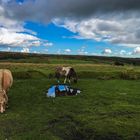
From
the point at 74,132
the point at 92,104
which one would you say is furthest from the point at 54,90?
the point at 74,132

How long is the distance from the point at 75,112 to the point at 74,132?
413cm

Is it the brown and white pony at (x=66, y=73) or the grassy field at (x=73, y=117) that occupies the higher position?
the brown and white pony at (x=66, y=73)

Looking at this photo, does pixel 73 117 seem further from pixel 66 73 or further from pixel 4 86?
pixel 66 73

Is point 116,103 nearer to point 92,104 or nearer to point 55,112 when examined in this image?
point 92,104

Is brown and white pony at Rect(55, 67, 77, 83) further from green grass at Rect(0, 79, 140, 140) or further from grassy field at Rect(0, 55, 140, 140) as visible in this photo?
green grass at Rect(0, 79, 140, 140)

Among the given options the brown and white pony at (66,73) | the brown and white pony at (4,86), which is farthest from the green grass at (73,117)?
the brown and white pony at (66,73)

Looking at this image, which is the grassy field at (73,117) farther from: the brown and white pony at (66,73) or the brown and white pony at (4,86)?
the brown and white pony at (66,73)

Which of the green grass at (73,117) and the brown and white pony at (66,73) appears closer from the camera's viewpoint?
the green grass at (73,117)

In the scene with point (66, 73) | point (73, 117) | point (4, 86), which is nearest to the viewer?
point (73, 117)

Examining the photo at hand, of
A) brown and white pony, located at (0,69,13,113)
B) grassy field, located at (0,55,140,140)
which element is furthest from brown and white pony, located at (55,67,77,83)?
brown and white pony, located at (0,69,13,113)

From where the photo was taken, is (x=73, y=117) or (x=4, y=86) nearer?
(x=73, y=117)

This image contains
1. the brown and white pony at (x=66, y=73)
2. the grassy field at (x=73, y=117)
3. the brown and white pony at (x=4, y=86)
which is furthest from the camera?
the brown and white pony at (x=66, y=73)

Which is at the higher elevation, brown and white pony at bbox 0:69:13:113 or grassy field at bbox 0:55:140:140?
brown and white pony at bbox 0:69:13:113

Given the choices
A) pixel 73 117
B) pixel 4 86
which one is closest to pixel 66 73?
pixel 4 86
